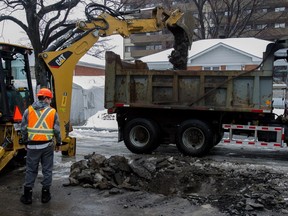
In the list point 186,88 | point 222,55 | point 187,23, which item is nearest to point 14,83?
point 186,88

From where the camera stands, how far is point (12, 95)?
27.3 feet

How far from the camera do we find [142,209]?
621 cm

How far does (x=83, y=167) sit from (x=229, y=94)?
14.5 ft

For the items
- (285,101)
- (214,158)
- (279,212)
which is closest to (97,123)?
(214,158)

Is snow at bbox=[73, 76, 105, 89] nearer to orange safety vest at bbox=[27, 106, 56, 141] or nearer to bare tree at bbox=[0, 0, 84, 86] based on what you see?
bare tree at bbox=[0, 0, 84, 86]

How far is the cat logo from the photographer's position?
9230mm

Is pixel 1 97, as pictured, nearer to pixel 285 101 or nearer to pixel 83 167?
pixel 83 167

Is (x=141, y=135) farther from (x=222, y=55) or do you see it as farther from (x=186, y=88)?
(x=222, y=55)

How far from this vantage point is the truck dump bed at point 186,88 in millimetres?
10282

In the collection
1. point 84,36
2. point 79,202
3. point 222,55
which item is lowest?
point 79,202

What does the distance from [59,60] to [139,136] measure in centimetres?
349

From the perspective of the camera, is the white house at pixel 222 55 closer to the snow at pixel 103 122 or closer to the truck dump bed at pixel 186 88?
the snow at pixel 103 122

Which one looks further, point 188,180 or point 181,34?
point 181,34

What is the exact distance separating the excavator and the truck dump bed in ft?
3.59
